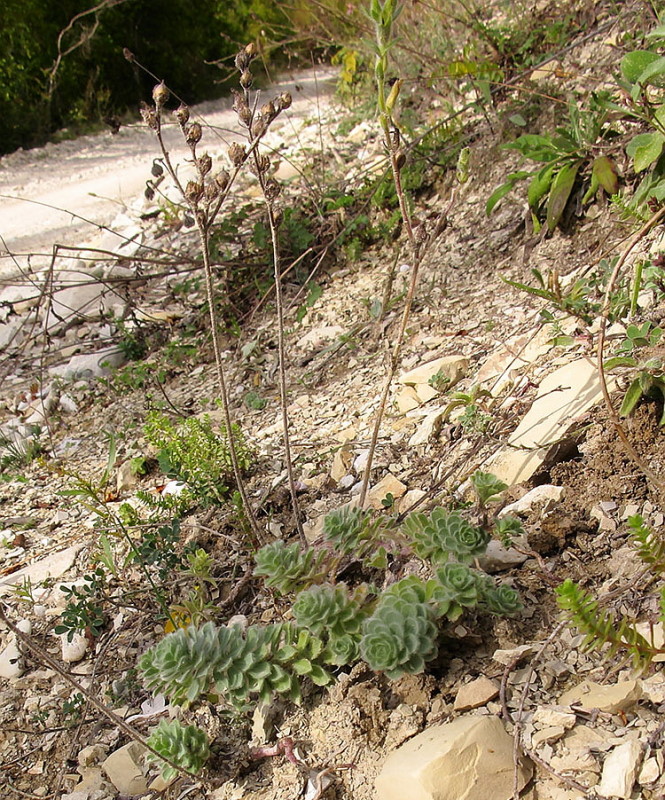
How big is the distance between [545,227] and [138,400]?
202 centimetres

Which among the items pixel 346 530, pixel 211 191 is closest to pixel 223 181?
pixel 211 191

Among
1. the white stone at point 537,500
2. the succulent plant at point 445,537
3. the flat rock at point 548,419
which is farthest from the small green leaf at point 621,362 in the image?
the succulent plant at point 445,537

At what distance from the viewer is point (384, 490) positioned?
2273 mm

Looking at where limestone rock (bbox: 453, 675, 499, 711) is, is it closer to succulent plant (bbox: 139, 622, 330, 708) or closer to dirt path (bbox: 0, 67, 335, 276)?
succulent plant (bbox: 139, 622, 330, 708)

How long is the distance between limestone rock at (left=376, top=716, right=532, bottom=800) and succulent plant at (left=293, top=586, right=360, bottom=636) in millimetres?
294

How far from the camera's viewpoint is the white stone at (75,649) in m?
2.13

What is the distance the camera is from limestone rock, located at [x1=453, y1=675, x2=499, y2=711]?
4.83 ft

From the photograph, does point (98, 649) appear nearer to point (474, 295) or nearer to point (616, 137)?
point (474, 295)

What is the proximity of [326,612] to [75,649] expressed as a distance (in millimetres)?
947

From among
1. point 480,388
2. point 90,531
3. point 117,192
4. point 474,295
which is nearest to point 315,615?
point 480,388

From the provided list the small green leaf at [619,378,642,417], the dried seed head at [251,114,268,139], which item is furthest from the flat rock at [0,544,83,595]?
the small green leaf at [619,378,642,417]

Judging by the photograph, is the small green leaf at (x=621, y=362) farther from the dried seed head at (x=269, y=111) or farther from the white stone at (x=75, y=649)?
the white stone at (x=75, y=649)

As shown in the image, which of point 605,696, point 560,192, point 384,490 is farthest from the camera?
point 560,192

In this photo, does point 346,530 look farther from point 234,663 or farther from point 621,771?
point 621,771
